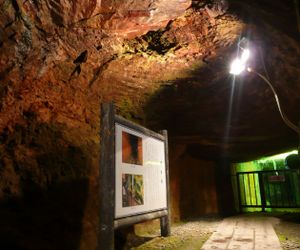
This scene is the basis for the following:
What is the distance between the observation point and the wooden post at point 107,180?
226 centimetres

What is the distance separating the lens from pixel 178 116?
5.25 meters

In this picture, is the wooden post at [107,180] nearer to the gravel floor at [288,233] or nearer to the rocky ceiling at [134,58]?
the rocky ceiling at [134,58]

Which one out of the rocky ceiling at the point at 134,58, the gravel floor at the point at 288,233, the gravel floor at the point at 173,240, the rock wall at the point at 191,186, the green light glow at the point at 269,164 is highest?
the rocky ceiling at the point at 134,58

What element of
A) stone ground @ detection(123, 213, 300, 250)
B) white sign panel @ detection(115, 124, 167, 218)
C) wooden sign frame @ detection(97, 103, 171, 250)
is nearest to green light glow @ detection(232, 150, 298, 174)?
stone ground @ detection(123, 213, 300, 250)

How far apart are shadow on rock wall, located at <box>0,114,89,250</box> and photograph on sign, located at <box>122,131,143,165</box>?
91 centimetres

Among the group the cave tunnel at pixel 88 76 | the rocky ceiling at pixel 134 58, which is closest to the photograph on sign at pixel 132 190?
the cave tunnel at pixel 88 76

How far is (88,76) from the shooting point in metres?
3.64

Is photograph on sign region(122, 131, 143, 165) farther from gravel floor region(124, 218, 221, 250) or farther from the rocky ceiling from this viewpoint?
gravel floor region(124, 218, 221, 250)

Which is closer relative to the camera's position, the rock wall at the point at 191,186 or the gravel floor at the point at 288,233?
the gravel floor at the point at 288,233

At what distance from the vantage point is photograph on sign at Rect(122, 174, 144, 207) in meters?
2.61

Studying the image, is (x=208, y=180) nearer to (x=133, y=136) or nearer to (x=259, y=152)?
(x=259, y=152)

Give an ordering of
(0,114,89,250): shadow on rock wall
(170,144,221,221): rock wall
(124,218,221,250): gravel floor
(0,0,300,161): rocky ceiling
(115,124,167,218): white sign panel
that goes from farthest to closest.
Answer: (170,144,221,221): rock wall
(124,218,221,250): gravel floor
(0,114,89,250): shadow on rock wall
(0,0,300,161): rocky ceiling
(115,124,167,218): white sign panel

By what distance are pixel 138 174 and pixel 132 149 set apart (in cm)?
31

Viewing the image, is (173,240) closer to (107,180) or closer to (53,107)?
(107,180)
